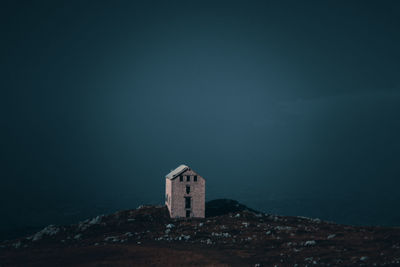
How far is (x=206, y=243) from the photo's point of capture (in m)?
60.9

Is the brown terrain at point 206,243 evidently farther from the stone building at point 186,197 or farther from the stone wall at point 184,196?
the stone building at point 186,197

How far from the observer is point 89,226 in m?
76.8

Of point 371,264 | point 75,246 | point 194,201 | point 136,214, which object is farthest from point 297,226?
point 75,246

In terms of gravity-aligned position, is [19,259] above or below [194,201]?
below

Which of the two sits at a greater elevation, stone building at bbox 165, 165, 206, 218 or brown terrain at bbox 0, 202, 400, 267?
stone building at bbox 165, 165, 206, 218

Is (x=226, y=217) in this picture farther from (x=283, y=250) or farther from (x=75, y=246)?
(x=75, y=246)

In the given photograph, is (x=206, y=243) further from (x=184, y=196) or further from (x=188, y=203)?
(x=184, y=196)

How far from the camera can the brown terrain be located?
4941 cm

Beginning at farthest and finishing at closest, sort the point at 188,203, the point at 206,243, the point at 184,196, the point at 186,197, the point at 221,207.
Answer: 1. the point at 221,207
2. the point at 188,203
3. the point at 186,197
4. the point at 184,196
5. the point at 206,243

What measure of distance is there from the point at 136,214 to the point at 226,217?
22.0 m

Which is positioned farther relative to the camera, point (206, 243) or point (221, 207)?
point (221, 207)

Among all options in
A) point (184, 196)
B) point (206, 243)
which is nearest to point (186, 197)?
point (184, 196)

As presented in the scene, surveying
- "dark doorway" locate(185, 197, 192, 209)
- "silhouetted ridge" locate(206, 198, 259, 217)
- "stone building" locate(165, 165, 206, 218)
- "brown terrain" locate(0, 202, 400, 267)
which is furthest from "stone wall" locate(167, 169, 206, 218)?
"silhouetted ridge" locate(206, 198, 259, 217)

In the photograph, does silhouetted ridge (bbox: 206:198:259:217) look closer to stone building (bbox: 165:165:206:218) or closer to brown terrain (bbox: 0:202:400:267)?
brown terrain (bbox: 0:202:400:267)
